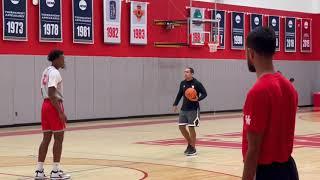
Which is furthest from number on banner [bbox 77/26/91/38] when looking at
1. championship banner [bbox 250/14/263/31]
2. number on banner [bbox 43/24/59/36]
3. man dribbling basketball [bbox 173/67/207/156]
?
man dribbling basketball [bbox 173/67/207/156]

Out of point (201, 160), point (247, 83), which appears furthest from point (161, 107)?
point (201, 160)

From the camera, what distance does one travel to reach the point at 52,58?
35.7ft

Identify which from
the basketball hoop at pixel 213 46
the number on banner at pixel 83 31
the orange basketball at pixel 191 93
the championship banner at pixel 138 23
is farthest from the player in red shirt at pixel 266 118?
the basketball hoop at pixel 213 46

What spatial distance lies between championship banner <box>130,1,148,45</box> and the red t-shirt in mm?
24731

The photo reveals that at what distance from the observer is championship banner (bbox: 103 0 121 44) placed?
91.0 feet

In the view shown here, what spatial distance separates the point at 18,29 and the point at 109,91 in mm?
5378

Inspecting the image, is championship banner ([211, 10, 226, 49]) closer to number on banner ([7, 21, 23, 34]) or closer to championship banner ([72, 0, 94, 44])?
championship banner ([72, 0, 94, 44])

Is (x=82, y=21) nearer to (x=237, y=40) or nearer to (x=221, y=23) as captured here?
(x=221, y=23)

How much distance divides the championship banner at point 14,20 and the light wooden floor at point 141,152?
3583 mm

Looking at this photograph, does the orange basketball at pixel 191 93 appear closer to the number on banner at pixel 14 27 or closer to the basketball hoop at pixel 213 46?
the number on banner at pixel 14 27

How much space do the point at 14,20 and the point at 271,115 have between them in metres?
21.3

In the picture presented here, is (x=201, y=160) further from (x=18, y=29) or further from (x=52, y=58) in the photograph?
(x=18, y=29)

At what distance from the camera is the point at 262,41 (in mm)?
4238

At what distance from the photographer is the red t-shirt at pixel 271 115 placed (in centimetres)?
416
